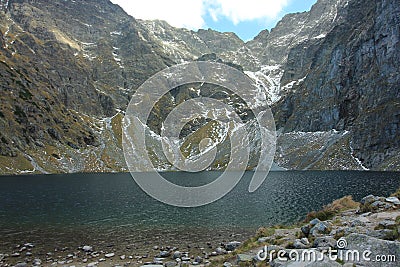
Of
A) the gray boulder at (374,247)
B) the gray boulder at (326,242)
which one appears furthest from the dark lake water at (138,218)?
the gray boulder at (374,247)

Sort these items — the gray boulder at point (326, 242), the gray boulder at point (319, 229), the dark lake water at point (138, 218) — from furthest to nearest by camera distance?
1. the dark lake water at point (138, 218)
2. the gray boulder at point (319, 229)
3. the gray boulder at point (326, 242)

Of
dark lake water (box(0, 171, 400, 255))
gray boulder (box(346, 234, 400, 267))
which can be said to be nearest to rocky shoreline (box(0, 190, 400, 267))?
gray boulder (box(346, 234, 400, 267))

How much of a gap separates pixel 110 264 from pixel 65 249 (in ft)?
31.0

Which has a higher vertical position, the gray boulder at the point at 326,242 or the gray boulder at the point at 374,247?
the gray boulder at the point at 374,247

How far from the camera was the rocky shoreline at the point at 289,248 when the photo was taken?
48.8 ft

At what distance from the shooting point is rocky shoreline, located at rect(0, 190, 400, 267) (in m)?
14.9

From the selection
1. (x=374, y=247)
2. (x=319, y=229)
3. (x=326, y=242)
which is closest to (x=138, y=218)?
(x=319, y=229)

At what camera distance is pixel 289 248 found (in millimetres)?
21688

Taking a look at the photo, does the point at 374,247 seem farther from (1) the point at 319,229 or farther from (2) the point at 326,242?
(1) the point at 319,229

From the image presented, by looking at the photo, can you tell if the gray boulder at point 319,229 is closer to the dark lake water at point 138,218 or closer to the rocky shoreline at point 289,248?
the rocky shoreline at point 289,248

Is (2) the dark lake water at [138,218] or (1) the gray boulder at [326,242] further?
(2) the dark lake water at [138,218]

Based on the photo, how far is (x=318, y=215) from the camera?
35469 millimetres

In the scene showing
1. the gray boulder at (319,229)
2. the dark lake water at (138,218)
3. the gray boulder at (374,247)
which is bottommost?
the dark lake water at (138,218)

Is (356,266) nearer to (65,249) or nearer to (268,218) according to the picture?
(65,249)
